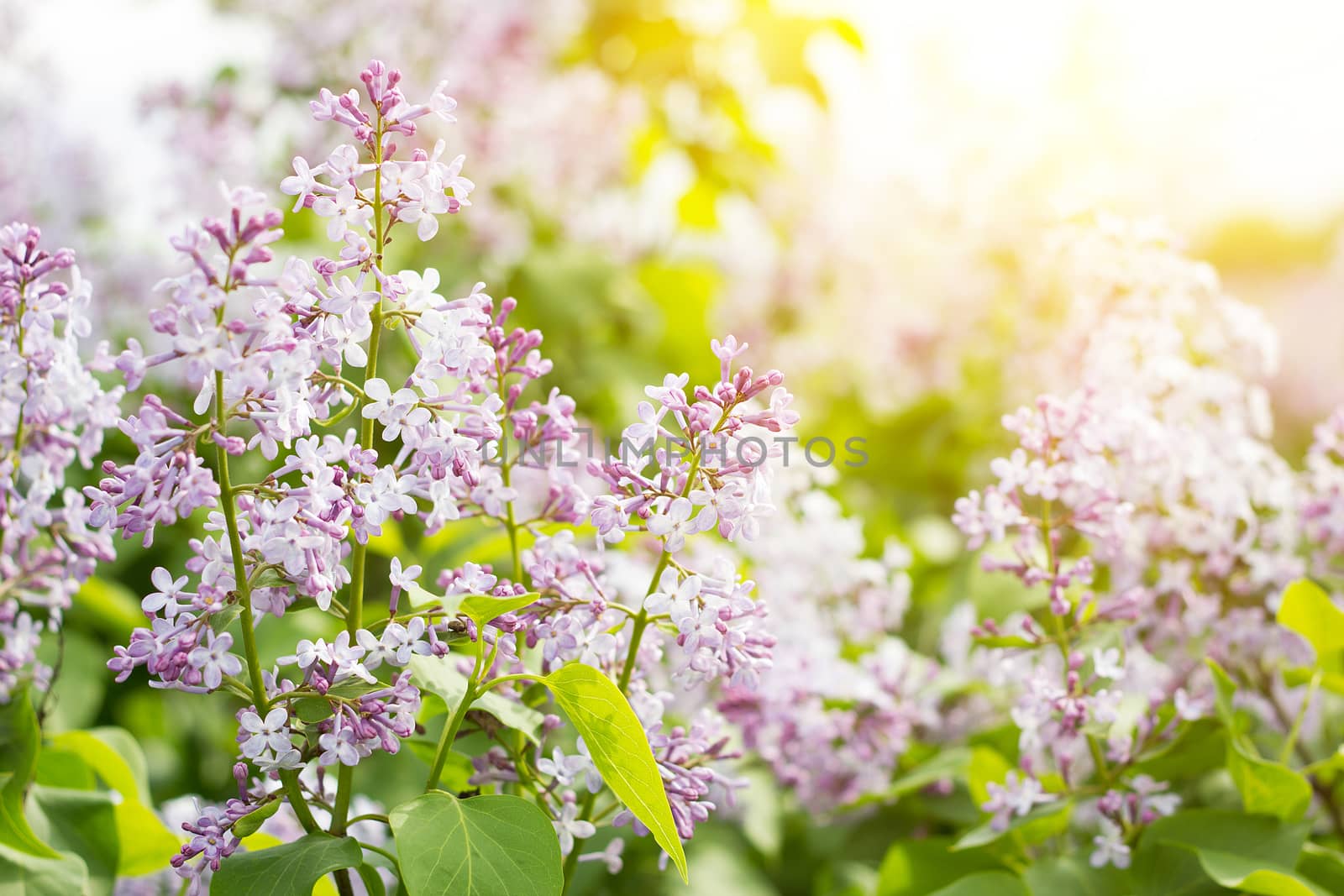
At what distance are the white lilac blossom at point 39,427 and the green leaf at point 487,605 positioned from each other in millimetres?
331

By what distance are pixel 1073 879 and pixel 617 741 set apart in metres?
0.61

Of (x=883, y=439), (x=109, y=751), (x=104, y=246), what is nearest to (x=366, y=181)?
(x=109, y=751)

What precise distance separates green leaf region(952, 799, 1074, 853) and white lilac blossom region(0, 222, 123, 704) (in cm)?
91

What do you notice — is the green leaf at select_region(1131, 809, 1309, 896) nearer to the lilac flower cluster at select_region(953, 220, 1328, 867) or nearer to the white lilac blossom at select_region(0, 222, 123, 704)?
the lilac flower cluster at select_region(953, 220, 1328, 867)

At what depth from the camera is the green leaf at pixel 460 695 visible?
0.82m

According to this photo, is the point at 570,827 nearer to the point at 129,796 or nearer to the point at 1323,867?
the point at 129,796

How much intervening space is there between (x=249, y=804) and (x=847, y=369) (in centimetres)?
274

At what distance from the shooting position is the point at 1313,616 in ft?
3.91

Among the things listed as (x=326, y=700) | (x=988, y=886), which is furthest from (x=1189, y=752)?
(x=326, y=700)

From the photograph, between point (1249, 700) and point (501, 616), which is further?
point (1249, 700)

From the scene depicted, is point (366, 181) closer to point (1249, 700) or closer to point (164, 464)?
point (164, 464)

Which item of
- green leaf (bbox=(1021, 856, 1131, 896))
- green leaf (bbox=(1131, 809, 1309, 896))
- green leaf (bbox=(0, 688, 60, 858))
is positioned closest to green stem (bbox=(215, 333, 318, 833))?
green leaf (bbox=(0, 688, 60, 858))

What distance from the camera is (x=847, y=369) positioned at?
3.34m

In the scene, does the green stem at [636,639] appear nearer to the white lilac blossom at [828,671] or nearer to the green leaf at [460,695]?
the green leaf at [460,695]
